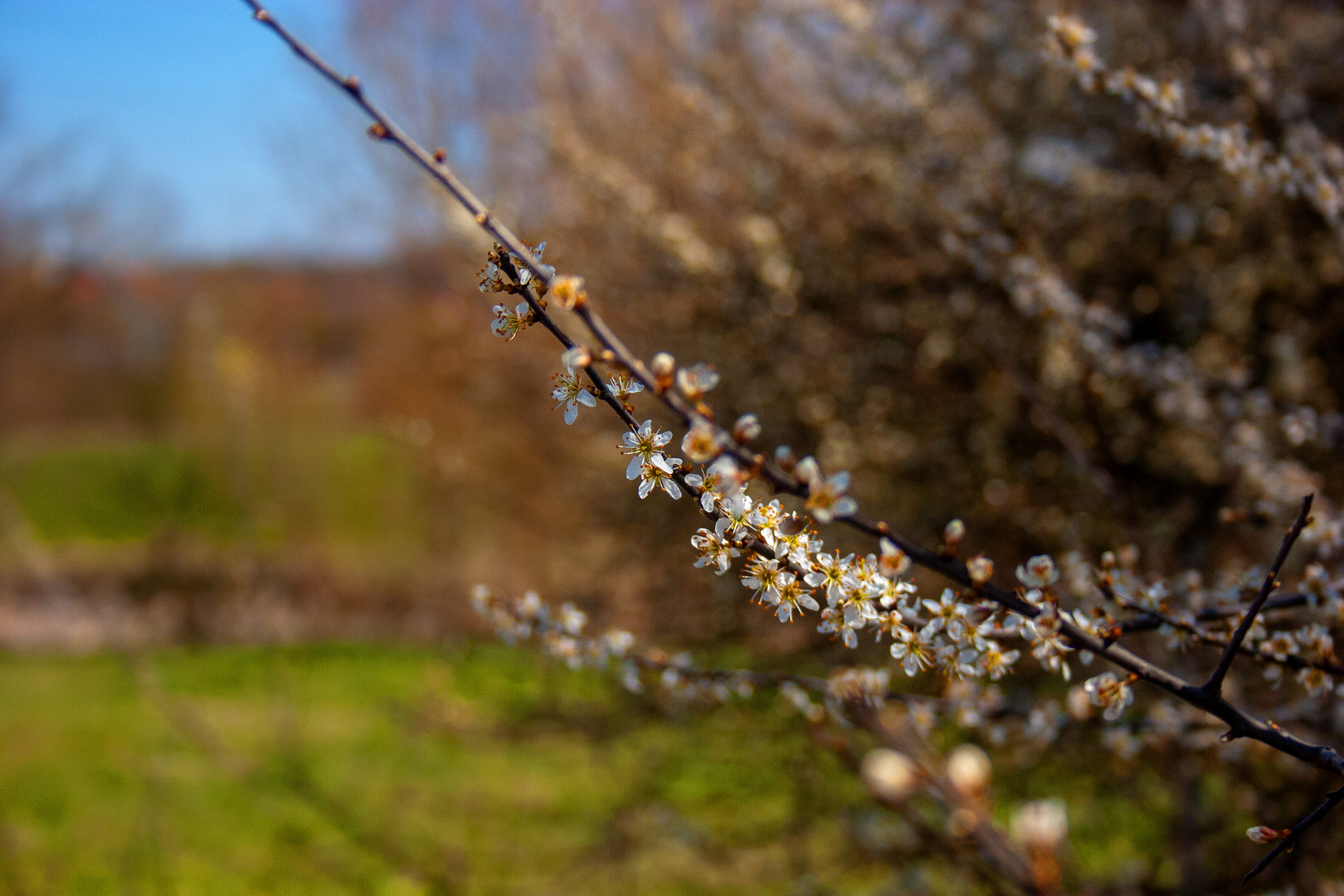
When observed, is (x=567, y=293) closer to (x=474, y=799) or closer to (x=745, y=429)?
(x=745, y=429)

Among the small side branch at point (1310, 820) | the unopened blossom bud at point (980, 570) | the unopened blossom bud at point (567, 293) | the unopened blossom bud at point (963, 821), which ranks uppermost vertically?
the unopened blossom bud at point (567, 293)

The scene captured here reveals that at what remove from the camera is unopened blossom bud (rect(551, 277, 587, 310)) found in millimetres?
844

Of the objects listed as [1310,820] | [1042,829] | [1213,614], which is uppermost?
[1213,614]

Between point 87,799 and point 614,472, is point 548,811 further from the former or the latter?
point 87,799

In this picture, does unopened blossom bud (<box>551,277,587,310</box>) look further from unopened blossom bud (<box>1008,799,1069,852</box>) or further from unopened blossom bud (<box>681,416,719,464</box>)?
unopened blossom bud (<box>1008,799,1069,852</box>)

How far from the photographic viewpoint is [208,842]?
5.13 m

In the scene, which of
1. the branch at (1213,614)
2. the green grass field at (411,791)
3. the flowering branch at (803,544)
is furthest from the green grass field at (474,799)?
the flowering branch at (803,544)

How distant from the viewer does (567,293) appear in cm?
85

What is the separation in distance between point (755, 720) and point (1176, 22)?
10.2 feet

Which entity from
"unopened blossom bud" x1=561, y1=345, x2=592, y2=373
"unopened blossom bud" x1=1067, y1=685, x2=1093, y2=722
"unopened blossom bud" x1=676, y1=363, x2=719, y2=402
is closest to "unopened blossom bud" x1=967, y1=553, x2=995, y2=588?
"unopened blossom bud" x1=676, y1=363, x2=719, y2=402

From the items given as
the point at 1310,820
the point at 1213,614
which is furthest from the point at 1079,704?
the point at 1310,820

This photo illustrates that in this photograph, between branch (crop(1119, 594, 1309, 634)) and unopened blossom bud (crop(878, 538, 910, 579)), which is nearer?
unopened blossom bud (crop(878, 538, 910, 579))

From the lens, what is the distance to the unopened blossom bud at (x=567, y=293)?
33.2 inches

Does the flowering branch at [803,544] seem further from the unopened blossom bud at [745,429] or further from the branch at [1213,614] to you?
the branch at [1213,614]
